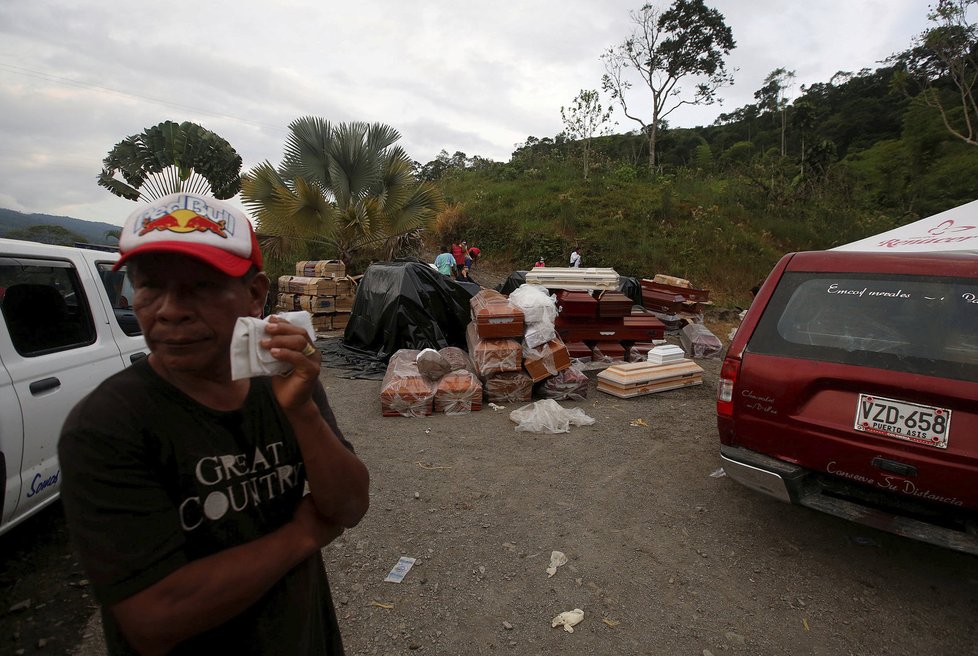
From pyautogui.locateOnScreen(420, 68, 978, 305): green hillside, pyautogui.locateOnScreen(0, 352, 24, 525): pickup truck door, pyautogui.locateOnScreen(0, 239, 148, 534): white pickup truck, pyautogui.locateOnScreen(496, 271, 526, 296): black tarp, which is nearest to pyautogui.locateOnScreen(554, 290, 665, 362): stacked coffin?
pyautogui.locateOnScreen(496, 271, 526, 296): black tarp

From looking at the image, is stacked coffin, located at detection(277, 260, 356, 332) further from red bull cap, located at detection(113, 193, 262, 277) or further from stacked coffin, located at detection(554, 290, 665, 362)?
red bull cap, located at detection(113, 193, 262, 277)

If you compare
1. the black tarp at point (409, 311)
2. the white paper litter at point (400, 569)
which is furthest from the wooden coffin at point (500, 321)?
the white paper litter at point (400, 569)

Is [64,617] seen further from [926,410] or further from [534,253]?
[534,253]

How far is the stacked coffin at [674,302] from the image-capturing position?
442 inches

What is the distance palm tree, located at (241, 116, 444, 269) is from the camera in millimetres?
10672

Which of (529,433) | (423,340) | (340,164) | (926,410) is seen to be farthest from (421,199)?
(926,410)

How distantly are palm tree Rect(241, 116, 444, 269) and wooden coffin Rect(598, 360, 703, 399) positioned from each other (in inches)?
256

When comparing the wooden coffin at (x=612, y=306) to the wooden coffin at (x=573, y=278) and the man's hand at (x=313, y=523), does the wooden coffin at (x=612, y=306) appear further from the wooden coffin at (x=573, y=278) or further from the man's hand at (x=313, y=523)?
the man's hand at (x=313, y=523)

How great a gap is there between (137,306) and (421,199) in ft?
35.6

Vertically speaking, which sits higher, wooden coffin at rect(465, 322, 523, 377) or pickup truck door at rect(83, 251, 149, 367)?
pickup truck door at rect(83, 251, 149, 367)

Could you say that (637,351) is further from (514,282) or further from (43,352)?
(43,352)

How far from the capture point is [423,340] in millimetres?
7855

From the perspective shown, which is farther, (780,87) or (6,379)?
(780,87)

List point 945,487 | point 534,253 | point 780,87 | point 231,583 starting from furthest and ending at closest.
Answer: point 780,87 → point 534,253 → point 945,487 → point 231,583
